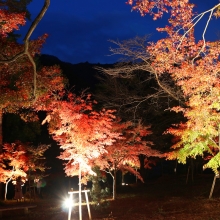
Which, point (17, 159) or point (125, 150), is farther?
point (17, 159)

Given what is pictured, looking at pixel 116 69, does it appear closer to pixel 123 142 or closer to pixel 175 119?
pixel 123 142

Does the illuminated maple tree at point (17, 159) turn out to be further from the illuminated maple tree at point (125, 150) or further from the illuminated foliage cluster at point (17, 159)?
the illuminated maple tree at point (125, 150)

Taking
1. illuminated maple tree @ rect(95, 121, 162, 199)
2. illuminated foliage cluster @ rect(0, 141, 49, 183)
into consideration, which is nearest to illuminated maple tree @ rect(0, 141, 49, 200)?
illuminated foliage cluster @ rect(0, 141, 49, 183)

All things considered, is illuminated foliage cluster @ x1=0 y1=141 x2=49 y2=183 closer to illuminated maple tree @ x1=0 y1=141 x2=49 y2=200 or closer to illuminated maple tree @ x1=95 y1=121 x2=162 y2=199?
illuminated maple tree @ x1=0 y1=141 x2=49 y2=200

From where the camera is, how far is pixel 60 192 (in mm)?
27953

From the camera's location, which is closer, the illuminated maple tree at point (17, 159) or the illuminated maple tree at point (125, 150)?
the illuminated maple tree at point (125, 150)

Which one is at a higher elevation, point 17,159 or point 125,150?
point 125,150

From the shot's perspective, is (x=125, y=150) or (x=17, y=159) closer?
(x=125, y=150)

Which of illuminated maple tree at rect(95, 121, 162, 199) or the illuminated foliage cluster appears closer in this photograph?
illuminated maple tree at rect(95, 121, 162, 199)

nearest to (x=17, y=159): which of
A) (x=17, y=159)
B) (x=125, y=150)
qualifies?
(x=17, y=159)

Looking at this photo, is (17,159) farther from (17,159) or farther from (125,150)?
(125,150)

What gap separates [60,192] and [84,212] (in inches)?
622

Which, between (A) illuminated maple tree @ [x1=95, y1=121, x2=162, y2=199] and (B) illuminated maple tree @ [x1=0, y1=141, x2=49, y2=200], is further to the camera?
(B) illuminated maple tree @ [x1=0, y1=141, x2=49, y2=200]

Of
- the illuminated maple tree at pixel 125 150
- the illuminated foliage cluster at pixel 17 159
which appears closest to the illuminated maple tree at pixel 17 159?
the illuminated foliage cluster at pixel 17 159
